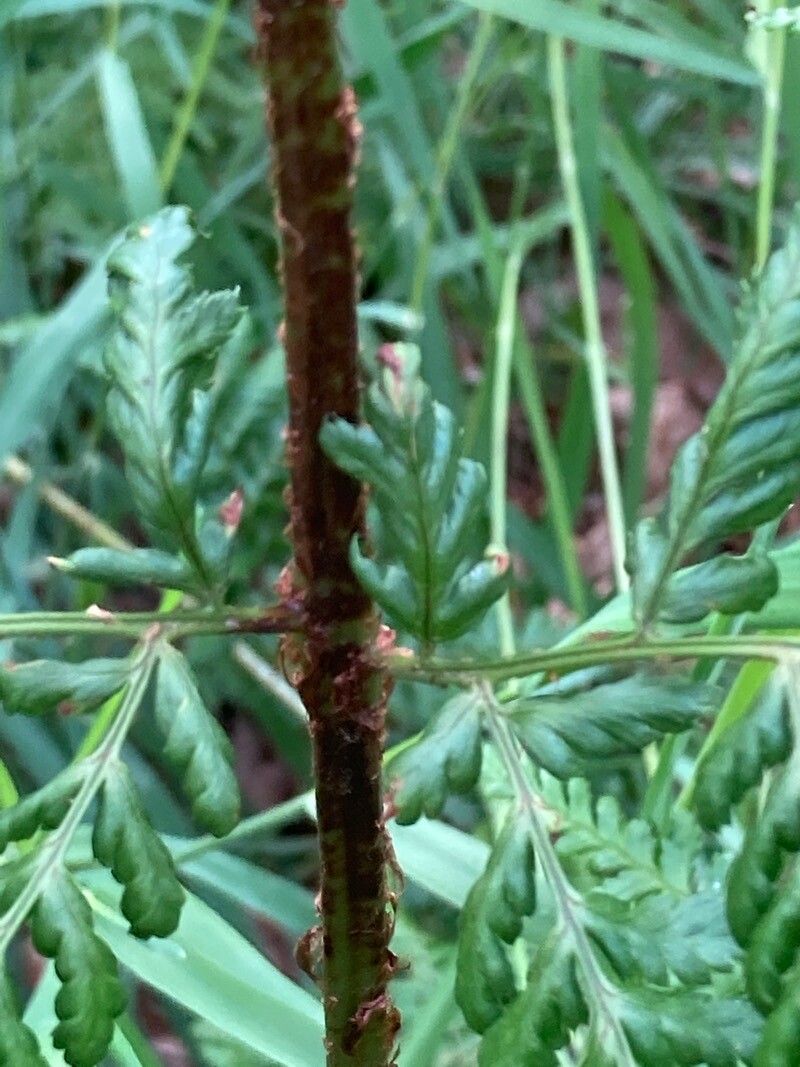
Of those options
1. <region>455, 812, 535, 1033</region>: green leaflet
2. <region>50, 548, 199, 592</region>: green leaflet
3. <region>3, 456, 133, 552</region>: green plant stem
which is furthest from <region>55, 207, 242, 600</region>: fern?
<region>3, 456, 133, 552</region>: green plant stem

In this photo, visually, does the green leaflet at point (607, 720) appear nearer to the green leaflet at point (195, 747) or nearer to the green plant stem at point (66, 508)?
the green leaflet at point (195, 747)

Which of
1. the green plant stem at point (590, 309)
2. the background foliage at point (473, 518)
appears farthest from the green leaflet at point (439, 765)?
the green plant stem at point (590, 309)

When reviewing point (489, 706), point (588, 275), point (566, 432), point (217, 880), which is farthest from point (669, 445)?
point (489, 706)

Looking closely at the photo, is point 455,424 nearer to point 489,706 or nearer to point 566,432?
point 489,706

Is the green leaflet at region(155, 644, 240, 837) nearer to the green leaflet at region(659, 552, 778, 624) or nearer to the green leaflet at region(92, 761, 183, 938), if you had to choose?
the green leaflet at region(92, 761, 183, 938)

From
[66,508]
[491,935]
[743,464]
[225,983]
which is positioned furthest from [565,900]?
[66,508]

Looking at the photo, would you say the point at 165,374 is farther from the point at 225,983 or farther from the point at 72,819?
the point at 225,983
